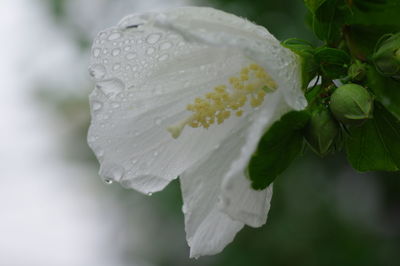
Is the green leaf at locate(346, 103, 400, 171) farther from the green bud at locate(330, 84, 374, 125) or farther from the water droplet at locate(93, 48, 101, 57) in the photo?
the water droplet at locate(93, 48, 101, 57)

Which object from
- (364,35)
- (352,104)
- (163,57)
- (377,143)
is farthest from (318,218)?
(352,104)

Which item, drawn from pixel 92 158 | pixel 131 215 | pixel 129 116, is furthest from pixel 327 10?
pixel 92 158

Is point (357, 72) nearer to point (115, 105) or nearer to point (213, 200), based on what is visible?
point (213, 200)

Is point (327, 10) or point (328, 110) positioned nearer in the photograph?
point (328, 110)

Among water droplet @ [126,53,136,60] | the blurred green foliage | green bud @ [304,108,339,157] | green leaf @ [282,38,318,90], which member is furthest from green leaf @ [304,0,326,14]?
the blurred green foliage

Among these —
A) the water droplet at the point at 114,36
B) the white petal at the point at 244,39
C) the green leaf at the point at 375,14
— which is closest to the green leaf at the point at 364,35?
the green leaf at the point at 375,14

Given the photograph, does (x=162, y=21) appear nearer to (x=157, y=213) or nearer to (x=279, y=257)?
(x=279, y=257)
